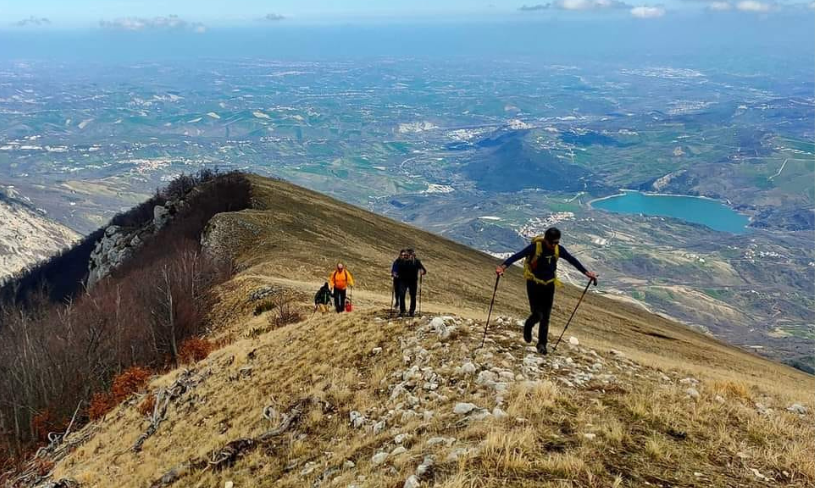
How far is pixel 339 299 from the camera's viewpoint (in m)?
24.5

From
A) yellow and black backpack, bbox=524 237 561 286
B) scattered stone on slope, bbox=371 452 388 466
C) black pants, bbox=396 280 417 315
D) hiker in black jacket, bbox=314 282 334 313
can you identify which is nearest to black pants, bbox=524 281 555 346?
yellow and black backpack, bbox=524 237 561 286

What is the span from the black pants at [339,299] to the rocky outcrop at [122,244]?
192 feet

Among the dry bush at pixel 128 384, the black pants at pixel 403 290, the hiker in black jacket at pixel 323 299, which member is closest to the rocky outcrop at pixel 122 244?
the dry bush at pixel 128 384

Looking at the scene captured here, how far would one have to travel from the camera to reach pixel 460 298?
46062mm

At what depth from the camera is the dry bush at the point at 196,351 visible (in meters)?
26.2

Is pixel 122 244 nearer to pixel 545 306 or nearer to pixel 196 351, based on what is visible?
pixel 196 351

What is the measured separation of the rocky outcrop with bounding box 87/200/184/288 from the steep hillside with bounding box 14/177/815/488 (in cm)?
5732

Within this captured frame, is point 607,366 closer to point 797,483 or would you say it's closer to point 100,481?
point 797,483

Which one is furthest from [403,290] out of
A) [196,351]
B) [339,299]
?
[196,351]

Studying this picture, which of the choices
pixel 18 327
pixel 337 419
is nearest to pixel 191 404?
pixel 337 419

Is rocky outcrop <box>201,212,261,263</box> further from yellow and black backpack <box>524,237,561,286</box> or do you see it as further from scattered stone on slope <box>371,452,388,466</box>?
scattered stone on slope <box>371,452,388,466</box>

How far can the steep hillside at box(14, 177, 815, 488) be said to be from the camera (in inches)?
336

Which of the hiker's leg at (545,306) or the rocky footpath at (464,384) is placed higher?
the hiker's leg at (545,306)

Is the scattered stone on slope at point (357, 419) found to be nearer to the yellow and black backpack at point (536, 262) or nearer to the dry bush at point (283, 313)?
the yellow and black backpack at point (536, 262)
